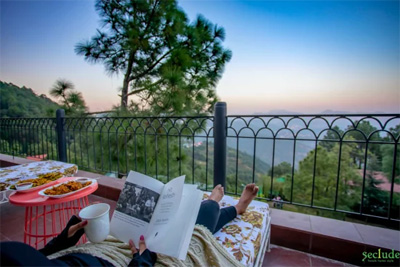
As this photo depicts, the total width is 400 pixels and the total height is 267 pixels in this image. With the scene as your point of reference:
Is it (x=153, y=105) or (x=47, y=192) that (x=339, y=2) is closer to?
(x=153, y=105)

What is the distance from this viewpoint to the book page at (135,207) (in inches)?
30.3

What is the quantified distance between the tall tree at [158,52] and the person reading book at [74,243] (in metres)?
3.89

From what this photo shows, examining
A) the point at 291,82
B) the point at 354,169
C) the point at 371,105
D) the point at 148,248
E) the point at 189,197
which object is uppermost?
the point at 291,82

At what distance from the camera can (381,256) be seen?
121 centimetres

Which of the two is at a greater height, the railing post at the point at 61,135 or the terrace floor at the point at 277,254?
the railing post at the point at 61,135

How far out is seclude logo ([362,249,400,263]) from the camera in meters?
1.18

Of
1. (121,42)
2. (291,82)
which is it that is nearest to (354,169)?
(291,82)

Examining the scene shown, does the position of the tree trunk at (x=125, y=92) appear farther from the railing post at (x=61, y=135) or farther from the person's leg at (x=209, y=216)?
the person's leg at (x=209, y=216)

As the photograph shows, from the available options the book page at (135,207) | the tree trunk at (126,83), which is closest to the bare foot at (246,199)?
the book page at (135,207)

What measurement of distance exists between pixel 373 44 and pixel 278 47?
279 cm

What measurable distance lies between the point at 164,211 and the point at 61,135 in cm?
319

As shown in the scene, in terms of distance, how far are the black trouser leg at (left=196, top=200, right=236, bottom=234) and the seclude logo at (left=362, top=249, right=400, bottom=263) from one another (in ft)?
3.36

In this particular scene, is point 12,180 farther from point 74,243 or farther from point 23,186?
point 74,243

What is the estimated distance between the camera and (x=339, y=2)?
3660 millimetres
